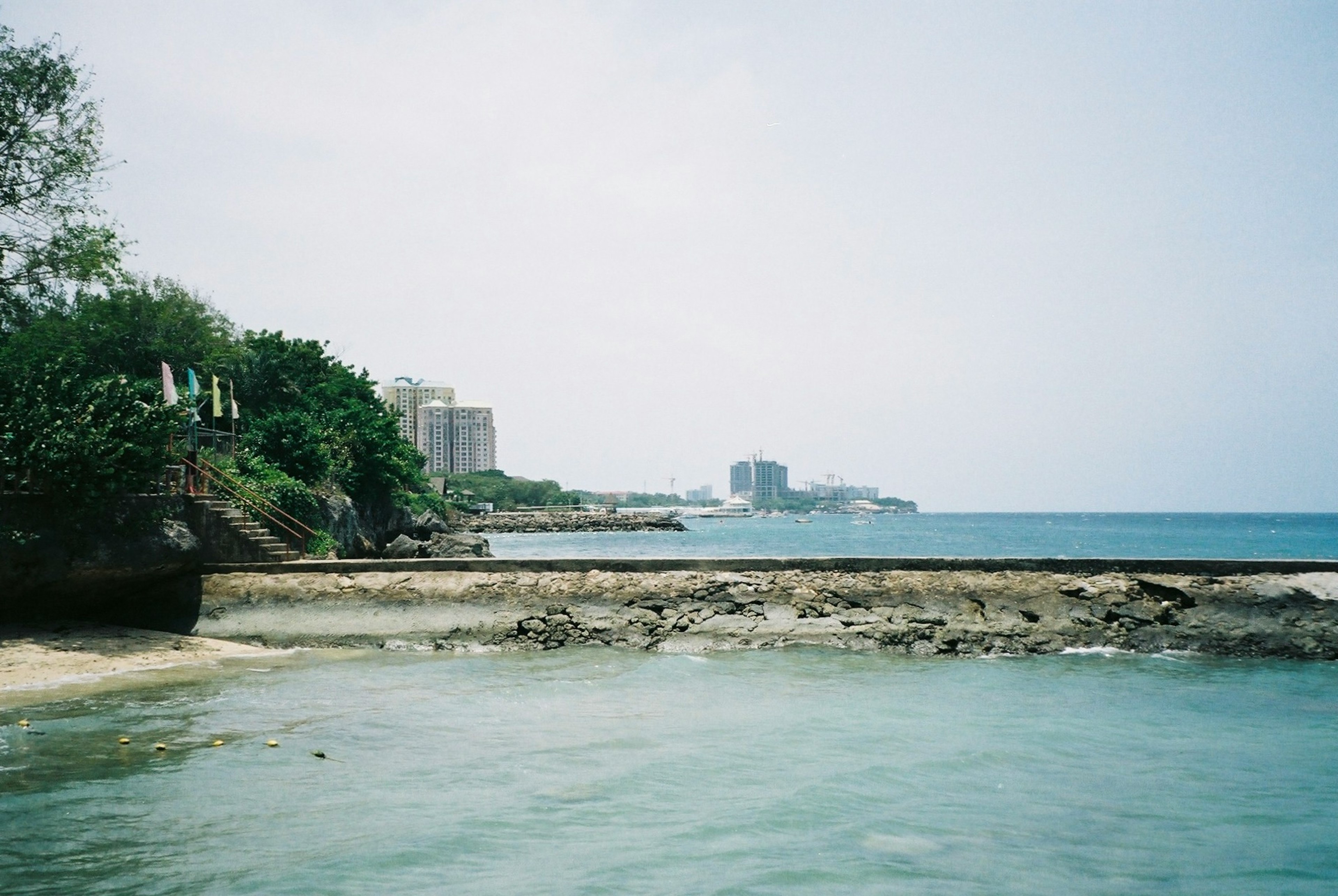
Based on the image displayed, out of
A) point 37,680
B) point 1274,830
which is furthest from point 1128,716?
point 37,680

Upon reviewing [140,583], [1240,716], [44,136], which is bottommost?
[1240,716]

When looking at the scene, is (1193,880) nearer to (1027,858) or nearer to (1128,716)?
(1027,858)

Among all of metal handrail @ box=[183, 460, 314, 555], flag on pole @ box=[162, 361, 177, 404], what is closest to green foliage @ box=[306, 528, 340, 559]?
A: metal handrail @ box=[183, 460, 314, 555]

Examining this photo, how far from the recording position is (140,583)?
1500 cm

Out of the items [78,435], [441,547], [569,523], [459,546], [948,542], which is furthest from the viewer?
[569,523]

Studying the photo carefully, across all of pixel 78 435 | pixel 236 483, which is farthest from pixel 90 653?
pixel 236 483

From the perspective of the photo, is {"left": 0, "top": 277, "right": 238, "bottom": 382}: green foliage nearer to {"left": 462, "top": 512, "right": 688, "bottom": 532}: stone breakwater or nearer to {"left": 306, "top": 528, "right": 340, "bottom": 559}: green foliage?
{"left": 306, "top": 528, "right": 340, "bottom": 559}: green foliage

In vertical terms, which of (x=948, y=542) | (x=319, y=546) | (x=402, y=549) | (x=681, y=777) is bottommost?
(x=948, y=542)

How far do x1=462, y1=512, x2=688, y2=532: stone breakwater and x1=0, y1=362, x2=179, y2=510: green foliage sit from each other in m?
83.5

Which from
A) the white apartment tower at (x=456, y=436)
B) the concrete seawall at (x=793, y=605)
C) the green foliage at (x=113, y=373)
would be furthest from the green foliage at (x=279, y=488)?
the white apartment tower at (x=456, y=436)

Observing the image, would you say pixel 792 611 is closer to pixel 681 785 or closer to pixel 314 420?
pixel 681 785

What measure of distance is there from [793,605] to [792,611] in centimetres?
14

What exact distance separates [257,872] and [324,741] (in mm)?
3300

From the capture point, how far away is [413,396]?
161375mm
